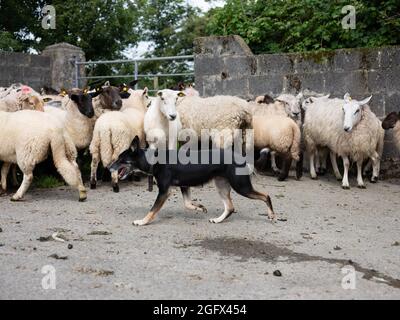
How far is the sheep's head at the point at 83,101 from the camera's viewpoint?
28.6 ft

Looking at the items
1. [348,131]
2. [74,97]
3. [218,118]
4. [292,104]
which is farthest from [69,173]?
[348,131]

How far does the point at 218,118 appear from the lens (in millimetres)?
9195

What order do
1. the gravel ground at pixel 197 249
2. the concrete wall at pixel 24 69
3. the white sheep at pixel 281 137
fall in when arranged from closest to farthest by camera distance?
the gravel ground at pixel 197 249, the white sheep at pixel 281 137, the concrete wall at pixel 24 69

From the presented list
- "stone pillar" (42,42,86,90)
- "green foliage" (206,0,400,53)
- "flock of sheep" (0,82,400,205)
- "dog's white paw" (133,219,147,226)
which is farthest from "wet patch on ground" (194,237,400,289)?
"stone pillar" (42,42,86,90)

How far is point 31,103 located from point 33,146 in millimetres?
1599

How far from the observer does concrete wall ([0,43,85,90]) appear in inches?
506

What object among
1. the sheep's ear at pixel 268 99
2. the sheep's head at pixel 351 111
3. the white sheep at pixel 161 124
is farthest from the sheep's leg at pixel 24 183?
the sheep's head at pixel 351 111

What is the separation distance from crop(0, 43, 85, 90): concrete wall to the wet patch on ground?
347 inches

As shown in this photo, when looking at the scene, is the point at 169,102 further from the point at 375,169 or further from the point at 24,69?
the point at 24,69

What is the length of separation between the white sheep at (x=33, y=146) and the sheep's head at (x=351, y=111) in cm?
421

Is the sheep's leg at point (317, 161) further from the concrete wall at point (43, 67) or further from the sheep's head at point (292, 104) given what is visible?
the concrete wall at point (43, 67)

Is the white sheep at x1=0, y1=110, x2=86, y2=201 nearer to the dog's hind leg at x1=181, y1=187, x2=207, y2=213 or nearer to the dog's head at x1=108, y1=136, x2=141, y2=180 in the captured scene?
the dog's head at x1=108, y1=136, x2=141, y2=180
